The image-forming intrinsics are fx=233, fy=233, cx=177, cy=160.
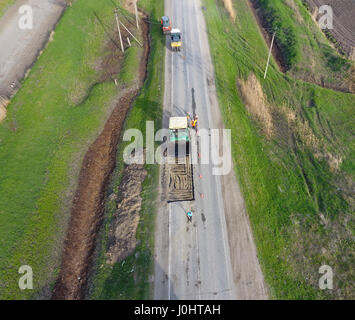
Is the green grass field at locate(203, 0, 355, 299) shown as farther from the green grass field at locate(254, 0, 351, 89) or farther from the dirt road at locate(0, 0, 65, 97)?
the dirt road at locate(0, 0, 65, 97)

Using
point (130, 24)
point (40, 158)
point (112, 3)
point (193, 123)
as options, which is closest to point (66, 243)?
point (40, 158)

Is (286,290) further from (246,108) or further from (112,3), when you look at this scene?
(112,3)

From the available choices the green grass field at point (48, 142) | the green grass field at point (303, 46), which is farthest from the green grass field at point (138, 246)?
the green grass field at point (303, 46)

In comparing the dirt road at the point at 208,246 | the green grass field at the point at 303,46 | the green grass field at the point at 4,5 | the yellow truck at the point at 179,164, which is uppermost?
the green grass field at the point at 4,5

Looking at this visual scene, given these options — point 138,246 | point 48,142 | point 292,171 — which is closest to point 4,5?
point 48,142

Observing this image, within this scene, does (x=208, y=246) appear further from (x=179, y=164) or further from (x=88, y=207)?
(x=88, y=207)

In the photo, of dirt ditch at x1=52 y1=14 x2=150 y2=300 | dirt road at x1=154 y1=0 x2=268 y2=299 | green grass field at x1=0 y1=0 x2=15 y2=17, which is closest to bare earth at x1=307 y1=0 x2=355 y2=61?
dirt road at x1=154 y1=0 x2=268 y2=299

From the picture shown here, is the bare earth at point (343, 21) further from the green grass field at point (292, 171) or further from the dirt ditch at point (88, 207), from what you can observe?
the dirt ditch at point (88, 207)
